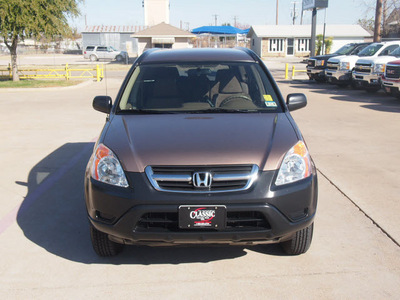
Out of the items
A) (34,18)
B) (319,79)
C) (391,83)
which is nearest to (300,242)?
(391,83)

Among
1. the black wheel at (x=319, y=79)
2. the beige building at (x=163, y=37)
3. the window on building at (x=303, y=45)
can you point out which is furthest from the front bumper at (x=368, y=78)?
the window on building at (x=303, y=45)

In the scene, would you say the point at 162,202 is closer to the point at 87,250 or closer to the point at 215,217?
the point at 215,217

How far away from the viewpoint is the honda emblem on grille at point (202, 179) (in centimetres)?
316

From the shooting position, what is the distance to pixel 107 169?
337cm

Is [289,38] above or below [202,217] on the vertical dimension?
above

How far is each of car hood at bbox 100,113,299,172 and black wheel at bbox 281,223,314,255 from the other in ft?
2.37

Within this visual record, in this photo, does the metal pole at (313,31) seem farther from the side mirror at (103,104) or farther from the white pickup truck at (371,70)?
the side mirror at (103,104)

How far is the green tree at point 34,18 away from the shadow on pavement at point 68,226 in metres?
13.5

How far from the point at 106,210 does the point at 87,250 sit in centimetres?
85

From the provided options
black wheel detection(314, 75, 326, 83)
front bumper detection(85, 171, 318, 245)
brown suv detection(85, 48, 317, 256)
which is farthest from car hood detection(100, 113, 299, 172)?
black wheel detection(314, 75, 326, 83)

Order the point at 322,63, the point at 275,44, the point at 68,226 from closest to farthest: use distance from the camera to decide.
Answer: the point at 68,226
the point at 322,63
the point at 275,44

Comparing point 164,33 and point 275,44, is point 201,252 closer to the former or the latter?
point 164,33

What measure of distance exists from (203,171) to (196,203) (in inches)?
9.5

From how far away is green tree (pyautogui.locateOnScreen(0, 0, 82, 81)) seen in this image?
18.0 m
